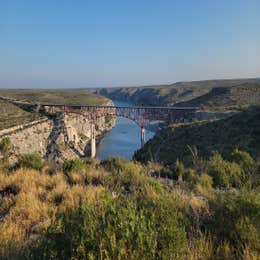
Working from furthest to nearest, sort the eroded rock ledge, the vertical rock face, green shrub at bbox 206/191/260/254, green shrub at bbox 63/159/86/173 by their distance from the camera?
the vertical rock face, the eroded rock ledge, green shrub at bbox 63/159/86/173, green shrub at bbox 206/191/260/254

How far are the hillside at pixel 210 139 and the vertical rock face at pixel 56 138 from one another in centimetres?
1535

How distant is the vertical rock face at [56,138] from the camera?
41.2m

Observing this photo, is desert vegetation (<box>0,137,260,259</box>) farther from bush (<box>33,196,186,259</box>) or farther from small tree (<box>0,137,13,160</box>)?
small tree (<box>0,137,13,160</box>)

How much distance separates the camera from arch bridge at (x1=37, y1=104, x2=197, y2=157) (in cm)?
4544

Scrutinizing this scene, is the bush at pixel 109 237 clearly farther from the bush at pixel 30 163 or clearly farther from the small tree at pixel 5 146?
the small tree at pixel 5 146

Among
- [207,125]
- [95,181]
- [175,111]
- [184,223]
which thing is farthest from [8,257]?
[175,111]

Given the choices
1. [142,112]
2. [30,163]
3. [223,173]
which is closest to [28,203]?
[30,163]

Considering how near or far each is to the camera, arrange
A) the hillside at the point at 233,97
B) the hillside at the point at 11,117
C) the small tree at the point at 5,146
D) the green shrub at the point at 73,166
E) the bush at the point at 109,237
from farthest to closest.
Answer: the hillside at the point at 233,97 → the hillside at the point at 11,117 → the small tree at the point at 5,146 → the green shrub at the point at 73,166 → the bush at the point at 109,237

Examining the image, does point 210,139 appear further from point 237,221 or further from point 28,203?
point 237,221

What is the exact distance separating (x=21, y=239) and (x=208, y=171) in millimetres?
6778

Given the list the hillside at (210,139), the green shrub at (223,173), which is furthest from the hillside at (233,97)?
the green shrub at (223,173)

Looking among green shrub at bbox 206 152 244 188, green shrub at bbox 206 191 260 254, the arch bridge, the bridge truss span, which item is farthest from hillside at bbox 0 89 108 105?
green shrub at bbox 206 191 260 254

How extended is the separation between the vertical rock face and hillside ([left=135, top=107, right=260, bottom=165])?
50.4ft

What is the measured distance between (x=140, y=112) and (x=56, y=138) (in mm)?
14658
